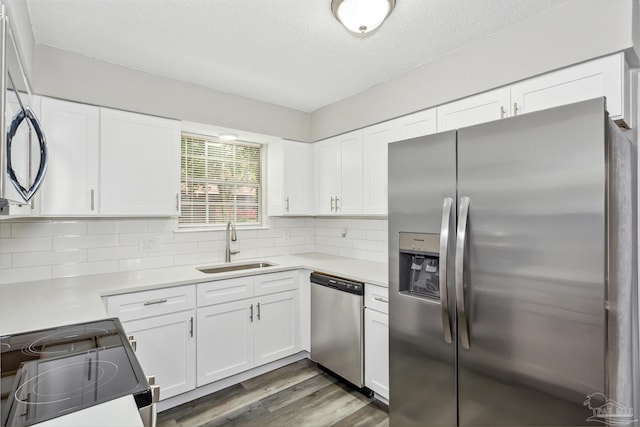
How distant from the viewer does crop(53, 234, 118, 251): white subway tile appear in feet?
→ 7.61

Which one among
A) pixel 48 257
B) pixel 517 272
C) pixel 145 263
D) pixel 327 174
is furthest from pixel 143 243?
pixel 517 272

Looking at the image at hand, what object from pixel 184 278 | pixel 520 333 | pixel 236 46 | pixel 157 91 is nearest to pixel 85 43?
pixel 157 91

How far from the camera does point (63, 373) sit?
102 cm

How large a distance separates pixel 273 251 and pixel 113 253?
148cm

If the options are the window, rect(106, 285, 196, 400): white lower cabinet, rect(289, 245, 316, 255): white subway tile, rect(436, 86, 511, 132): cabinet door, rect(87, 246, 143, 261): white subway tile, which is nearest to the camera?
rect(436, 86, 511, 132): cabinet door

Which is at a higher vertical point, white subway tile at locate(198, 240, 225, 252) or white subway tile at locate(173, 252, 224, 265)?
white subway tile at locate(198, 240, 225, 252)

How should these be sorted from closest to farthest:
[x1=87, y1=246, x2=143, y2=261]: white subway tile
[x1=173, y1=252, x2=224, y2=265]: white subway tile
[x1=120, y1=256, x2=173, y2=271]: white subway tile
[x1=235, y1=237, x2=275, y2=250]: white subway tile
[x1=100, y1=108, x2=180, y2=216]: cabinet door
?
[x1=100, y1=108, x2=180, y2=216]: cabinet door → [x1=87, y1=246, x2=143, y2=261]: white subway tile → [x1=120, y1=256, x2=173, y2=271]: white subway tile → [x1=173, y1=252, x2=224, y2=265]: white subway tile → [x1=235, y1=237, x2=275, y2=250]: white subway tile

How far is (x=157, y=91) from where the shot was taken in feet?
8.30

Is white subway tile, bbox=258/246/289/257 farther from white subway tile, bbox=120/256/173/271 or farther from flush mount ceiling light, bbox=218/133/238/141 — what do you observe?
flush mount ceiling light, bbox=218/133/238/141

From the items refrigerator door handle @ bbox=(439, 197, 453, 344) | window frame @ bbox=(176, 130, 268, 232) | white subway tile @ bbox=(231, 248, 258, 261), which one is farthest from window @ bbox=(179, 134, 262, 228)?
refrigerator door handle @ bbox=(439, 197, 453, 344)

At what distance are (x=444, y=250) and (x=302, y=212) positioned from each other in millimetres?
2010

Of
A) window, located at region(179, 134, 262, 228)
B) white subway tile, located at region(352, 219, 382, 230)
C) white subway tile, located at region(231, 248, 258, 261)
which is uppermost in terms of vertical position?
window, located at region(179, 134, 262, 228)

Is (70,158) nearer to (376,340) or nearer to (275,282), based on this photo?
(275,282)

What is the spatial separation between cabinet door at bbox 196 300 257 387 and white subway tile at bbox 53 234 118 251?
92cm
